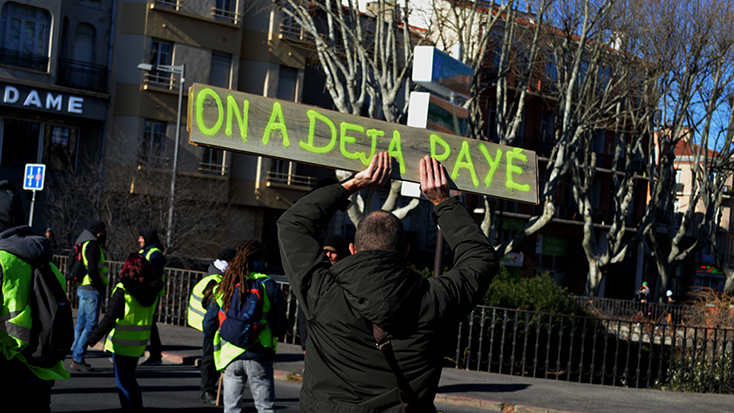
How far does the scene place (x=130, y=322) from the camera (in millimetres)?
6879

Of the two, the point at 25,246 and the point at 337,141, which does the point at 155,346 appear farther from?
the point at 337,141

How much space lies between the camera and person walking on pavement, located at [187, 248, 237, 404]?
22.7ft

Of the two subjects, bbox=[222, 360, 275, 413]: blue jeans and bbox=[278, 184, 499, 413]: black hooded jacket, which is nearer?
bbox=[278, 184, 499, 413]: black hooded jacket

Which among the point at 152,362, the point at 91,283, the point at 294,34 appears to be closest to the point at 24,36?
the point at 294,34

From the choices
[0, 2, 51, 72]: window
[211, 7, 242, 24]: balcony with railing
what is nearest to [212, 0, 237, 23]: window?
[211, 7, 242, 24]: balcony with railing

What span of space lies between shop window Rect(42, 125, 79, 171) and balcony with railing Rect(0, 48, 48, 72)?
7.25ft

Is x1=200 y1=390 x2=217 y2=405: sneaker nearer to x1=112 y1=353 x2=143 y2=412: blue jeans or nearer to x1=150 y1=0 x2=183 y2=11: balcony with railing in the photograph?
x1=112 y1=353 x2=143 y2=412: blue jeans

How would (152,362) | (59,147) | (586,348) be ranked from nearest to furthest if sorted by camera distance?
(152,362) < (586,348) < (59,147)

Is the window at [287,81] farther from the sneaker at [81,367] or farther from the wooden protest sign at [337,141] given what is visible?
the wooden protest sign at [337,141]

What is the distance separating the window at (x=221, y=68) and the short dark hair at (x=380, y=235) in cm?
2730

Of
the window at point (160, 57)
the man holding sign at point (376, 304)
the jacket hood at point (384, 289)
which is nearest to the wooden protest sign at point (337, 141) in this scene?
the man holding sign at point (376, 304)

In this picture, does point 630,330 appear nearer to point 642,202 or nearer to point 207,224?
point 207,224

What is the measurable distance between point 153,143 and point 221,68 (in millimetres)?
4292

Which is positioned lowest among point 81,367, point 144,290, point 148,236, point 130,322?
point 81,367
